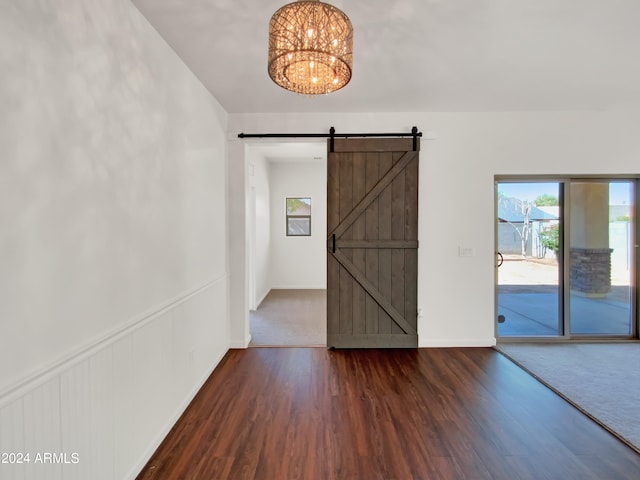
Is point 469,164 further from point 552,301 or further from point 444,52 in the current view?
point 552,301

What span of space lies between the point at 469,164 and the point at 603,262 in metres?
2.01

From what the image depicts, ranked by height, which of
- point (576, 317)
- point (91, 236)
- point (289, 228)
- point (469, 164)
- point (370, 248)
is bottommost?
point (576, 317)

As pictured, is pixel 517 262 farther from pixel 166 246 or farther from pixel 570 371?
pixel 166 246

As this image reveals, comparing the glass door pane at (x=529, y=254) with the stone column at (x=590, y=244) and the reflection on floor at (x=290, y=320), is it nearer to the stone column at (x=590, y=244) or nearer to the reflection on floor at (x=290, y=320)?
the stone column at (x=590, y=244)

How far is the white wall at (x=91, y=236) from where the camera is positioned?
3.35 feet

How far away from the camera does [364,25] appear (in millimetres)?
1877

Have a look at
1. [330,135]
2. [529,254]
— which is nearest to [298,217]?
[330,135]

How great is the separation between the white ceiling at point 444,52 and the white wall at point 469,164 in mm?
172

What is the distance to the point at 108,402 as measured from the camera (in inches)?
56.8

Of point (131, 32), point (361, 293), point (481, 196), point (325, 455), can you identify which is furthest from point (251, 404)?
point (481, 196)

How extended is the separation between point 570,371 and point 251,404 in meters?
2.93

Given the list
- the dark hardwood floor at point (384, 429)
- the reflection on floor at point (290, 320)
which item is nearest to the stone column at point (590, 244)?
the dark hardwood floor at point (384, 429)

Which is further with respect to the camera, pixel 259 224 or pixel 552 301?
pixel 259 224

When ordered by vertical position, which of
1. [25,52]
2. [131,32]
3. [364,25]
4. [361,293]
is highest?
[364,25]
